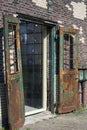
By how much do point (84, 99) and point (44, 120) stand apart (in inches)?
93.3

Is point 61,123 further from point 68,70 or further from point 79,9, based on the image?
point 79,9

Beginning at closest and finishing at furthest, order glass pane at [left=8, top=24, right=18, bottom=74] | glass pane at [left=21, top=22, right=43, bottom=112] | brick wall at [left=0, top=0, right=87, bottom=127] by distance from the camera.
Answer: glass pane at [left=8, top=24, right=18, bottom=74]
brick wall at [left=0, top=0, right=87, bottom=127]
glass pane at [left=21, top=22, right=43, bottom=112]

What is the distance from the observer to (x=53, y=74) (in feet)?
29.2

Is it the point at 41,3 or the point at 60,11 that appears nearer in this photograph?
the point at 41,3

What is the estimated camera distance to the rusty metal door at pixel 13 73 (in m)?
6.84

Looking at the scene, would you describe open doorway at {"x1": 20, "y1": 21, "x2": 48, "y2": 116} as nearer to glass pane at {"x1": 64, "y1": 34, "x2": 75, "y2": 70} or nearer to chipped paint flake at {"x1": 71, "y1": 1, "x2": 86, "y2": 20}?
glass pane at {"x1": 64, "y1": 34, "x2": 75, "y2": 70}

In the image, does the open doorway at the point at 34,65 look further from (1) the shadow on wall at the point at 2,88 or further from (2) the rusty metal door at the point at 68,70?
(1) the shadow on wall at the point at 2,88

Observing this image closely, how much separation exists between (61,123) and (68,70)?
1720 mm

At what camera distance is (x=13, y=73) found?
7.10 meters

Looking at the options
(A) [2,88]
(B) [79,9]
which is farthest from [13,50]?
(B) [79,9]

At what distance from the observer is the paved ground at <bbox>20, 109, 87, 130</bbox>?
7.60 meters

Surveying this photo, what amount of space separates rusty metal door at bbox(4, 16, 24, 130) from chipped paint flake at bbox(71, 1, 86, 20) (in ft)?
10.2

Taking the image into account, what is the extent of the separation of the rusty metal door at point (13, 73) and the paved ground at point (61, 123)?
43 centimetres

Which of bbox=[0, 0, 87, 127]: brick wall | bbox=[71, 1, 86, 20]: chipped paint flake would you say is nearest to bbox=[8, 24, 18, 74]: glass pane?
bbox=[0, 0, 87, 127]: brick wall
